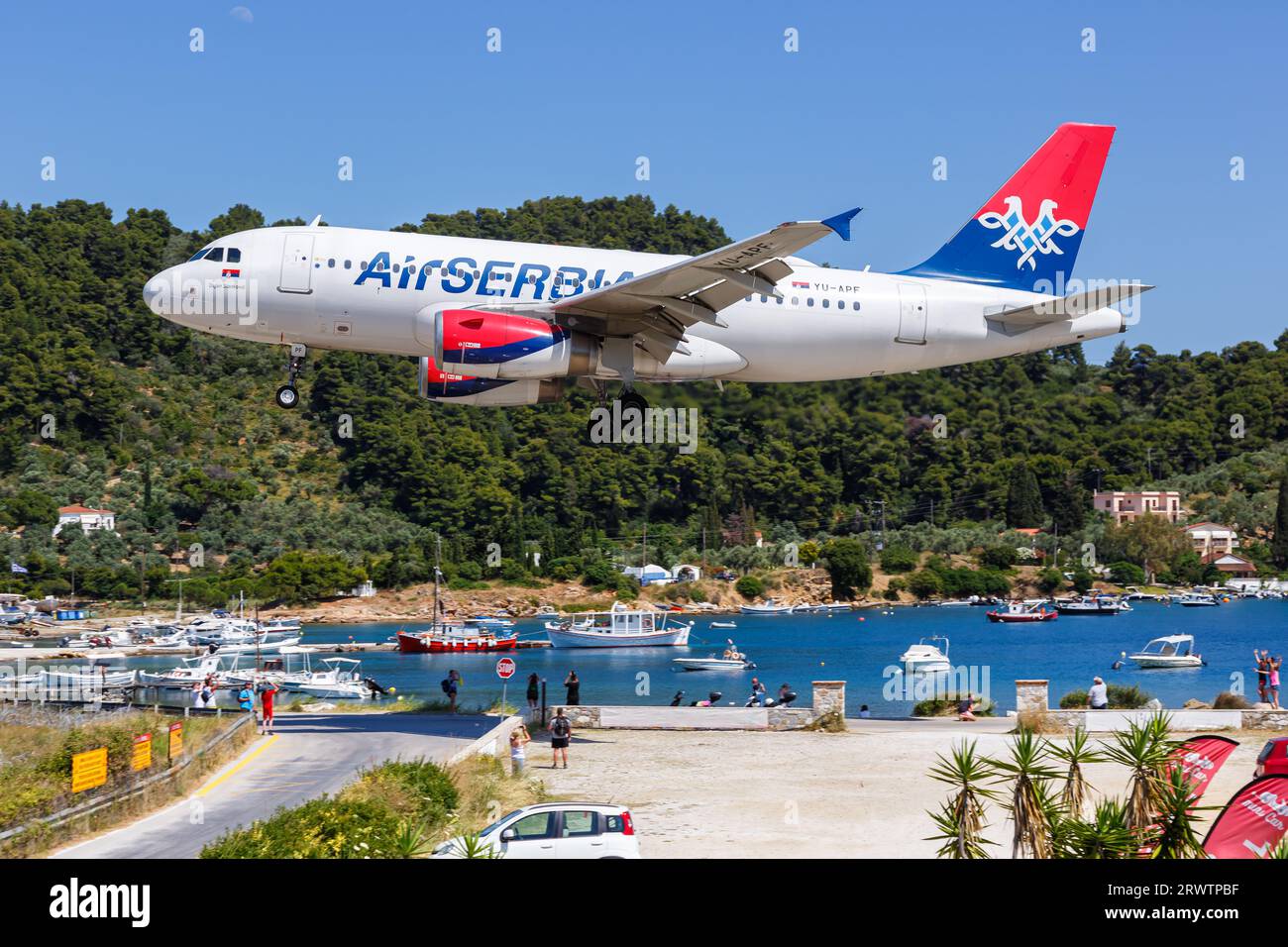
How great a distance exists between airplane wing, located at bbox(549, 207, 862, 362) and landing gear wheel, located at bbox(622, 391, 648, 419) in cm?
128

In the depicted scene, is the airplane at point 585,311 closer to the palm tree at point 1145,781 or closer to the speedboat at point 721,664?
the palm tree at point 1145,781

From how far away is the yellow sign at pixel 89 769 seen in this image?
86.2ft

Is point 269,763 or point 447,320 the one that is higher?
point 447,320

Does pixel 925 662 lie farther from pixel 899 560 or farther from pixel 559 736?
pixel 559 736

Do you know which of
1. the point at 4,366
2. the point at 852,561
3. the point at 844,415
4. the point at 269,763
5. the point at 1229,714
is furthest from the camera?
the point at 4,366

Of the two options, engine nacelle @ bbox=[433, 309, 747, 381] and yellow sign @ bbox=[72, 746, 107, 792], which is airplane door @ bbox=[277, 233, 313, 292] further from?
yellow sign @ bbox=[72, 746, 107, 792]

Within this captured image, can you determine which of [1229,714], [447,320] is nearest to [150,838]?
[447,320]

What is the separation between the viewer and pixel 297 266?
3447 centimetres

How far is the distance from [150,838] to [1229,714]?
3083 cm

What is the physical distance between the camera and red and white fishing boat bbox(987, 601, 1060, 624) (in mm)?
155750

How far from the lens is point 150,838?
25.8 meters

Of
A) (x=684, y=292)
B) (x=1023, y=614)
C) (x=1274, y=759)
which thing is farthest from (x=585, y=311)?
(x=1023, y=614)

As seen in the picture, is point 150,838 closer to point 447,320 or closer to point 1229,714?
point 447,320

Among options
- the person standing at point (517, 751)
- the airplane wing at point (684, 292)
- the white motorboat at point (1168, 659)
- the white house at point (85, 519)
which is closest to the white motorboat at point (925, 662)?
the white motorboat at point (1168, 659)
